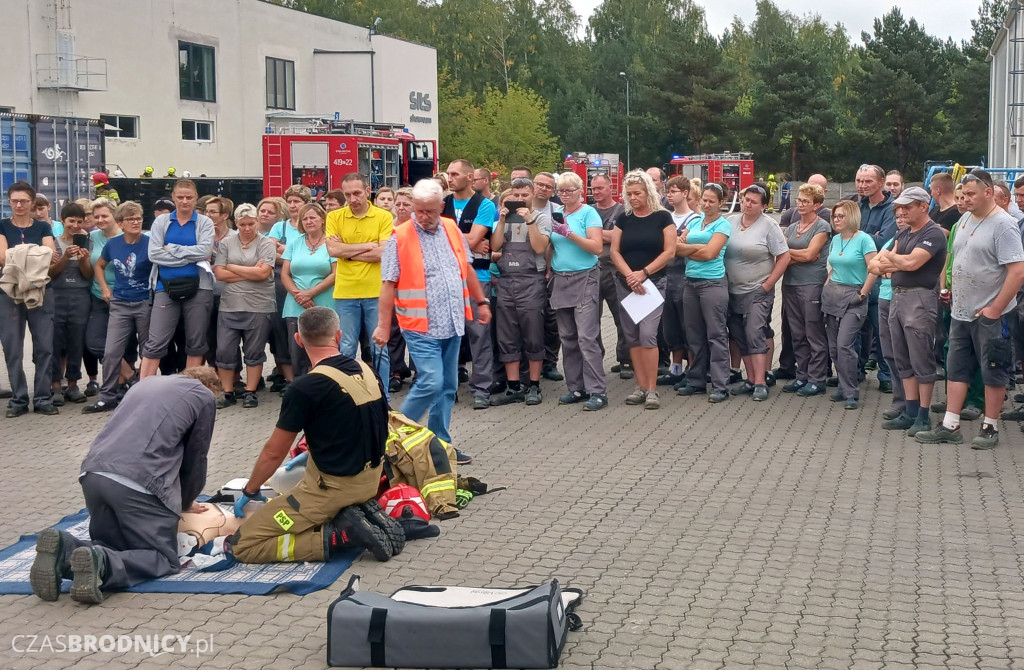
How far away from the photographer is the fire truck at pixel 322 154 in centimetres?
3153

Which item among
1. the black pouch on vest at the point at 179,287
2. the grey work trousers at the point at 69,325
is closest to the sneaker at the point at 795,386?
the black pouch on vest at the point at 179,287

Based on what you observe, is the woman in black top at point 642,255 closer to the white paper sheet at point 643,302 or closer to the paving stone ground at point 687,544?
the white paper sheet at point 643,302

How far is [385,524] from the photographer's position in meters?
6.40

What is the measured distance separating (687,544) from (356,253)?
4.41 meters

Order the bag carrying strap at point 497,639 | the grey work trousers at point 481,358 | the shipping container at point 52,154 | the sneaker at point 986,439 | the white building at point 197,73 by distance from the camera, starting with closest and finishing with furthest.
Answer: the bag carrying strap at point 497,639, the sneaker at point 986,439, the grey work trousers at point 481,358, the shipping container at point 52,154, the white building at point 197,73

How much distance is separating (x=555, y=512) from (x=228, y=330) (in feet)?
15.0

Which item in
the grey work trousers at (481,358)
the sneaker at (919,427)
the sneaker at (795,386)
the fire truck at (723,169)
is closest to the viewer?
the sneaker at (919,427)

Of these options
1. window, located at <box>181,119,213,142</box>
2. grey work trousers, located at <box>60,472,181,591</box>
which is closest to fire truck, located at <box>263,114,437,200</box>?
window, located at <box>181,119,213,142</box>

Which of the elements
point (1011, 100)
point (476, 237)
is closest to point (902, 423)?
point (476, 237)

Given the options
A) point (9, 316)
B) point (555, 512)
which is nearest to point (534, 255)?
point (555, 512)

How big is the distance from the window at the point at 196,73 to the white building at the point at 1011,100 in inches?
1018

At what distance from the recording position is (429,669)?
192 inches

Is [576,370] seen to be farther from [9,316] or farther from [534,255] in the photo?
[9,316]

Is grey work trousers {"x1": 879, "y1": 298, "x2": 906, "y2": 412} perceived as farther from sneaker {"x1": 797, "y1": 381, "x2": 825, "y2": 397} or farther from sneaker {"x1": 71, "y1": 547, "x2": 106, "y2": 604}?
sneaker {"x1": 71, "y1": 547, "x2": 106, "y2": 604}
